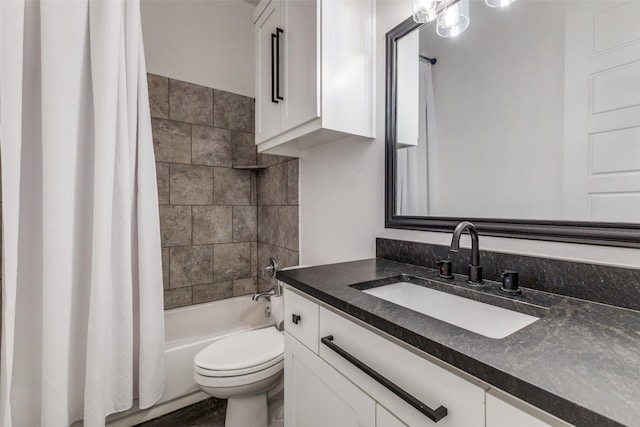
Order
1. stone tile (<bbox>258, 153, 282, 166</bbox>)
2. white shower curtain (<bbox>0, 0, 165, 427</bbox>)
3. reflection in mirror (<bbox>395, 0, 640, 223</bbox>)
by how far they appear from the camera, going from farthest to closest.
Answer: stone tile (<bbox>258, 153, 282, 166</bbox>), white shower curtain (<bbox>0, 0, 165, 427</bbox>), reflection in mirror (<bbox>395, 0, 640, 223</bbox>)

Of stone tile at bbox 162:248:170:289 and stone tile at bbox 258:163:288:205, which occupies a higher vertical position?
stone tile at bbox 258:163:288:205

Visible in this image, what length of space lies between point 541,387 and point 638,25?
0.87m

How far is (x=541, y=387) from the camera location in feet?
1.18

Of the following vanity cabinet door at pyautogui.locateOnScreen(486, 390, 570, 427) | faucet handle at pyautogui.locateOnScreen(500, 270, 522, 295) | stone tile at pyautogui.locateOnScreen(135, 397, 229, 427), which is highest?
faucet handle at pyautogui.locateOnScreen(500, 270, 522, 295)

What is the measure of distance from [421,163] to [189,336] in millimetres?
2002

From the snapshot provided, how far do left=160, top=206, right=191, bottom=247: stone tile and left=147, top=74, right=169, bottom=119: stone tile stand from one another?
2.19 feet

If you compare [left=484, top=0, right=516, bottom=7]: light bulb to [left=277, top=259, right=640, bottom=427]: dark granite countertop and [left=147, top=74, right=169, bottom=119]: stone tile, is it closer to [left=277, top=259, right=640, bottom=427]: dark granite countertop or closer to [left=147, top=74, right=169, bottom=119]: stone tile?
[left=277, top=259, right=640, bottom=427]: dark granite countertop

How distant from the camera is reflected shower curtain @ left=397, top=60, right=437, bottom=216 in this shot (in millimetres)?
1133

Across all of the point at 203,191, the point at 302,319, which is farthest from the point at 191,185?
the point at 302,319

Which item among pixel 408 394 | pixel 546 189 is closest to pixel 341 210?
pixel 546 189

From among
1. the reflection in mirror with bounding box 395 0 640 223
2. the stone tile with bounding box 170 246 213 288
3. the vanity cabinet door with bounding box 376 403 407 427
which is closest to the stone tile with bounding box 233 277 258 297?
the stone tile with bounding box 170 246 213 288

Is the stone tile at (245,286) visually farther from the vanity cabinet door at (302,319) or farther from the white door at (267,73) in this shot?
the vanity cabinet door at (302,319)

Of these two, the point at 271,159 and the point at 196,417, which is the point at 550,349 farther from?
the point at 271,159

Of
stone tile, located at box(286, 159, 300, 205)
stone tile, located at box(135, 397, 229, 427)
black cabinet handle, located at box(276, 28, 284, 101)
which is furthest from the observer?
stone tile, located at box(286, 159, 300, 205)
